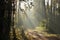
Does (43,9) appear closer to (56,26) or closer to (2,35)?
(56,26)

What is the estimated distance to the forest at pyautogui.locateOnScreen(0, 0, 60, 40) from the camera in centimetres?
283

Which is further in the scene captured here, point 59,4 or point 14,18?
point 14,18

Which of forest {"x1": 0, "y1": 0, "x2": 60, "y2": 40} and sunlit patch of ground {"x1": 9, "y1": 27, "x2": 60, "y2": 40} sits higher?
forest {"x1": 0, "y1": 0, "x2": 60, "y2": 40}

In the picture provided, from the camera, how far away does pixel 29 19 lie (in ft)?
Answer: 9.62

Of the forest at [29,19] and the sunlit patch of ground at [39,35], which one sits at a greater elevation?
the forest at [29,19]

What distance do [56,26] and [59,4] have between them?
35cm

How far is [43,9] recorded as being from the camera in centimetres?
288

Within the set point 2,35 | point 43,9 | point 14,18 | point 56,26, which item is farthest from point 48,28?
point 2,35

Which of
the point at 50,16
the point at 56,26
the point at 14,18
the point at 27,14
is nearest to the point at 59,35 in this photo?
the point at 56,26

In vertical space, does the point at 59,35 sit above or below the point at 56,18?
below

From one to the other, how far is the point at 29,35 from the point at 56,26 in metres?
0.47

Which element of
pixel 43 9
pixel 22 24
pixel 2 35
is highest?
pixel 43 9

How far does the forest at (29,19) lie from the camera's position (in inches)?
111

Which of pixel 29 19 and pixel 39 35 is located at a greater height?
pixel 29 19
